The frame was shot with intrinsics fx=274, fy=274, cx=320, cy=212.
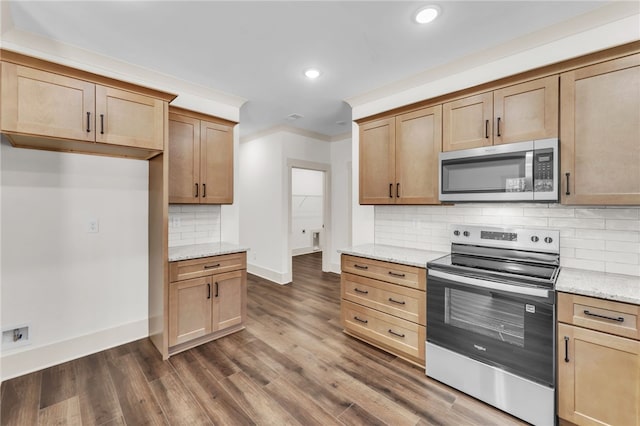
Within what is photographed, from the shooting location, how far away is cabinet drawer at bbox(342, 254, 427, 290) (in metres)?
2.35

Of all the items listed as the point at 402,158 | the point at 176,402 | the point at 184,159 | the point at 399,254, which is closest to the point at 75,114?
the point at 184,159

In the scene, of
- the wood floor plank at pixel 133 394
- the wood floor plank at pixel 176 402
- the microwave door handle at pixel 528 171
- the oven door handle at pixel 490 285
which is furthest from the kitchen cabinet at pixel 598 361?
the wood floor plank at pixel 133 394

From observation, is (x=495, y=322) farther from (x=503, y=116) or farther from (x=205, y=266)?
(x=205, y=266)

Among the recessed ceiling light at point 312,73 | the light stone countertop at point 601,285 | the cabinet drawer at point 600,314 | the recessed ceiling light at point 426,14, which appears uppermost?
the recessed ceiling light at point 312,73

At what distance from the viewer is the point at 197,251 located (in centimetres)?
A: 282

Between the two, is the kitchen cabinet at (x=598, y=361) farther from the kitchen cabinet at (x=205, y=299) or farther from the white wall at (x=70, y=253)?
the white wall at (x=70, y=253)

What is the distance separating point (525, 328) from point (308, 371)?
5.44 feet

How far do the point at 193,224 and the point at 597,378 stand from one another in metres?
3.64

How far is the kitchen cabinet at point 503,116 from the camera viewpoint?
2.03m

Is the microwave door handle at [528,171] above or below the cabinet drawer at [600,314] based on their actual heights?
above

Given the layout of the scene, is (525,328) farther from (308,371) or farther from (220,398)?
(220,398)

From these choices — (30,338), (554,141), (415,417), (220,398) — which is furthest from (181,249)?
(554,141)

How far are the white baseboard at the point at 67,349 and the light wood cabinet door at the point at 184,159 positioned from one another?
141 cm

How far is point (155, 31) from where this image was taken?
85.7 inches
